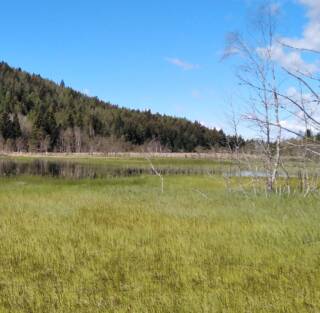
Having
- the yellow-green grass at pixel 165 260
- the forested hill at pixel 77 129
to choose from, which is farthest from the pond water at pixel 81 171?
the forested hill at pixel 77 129

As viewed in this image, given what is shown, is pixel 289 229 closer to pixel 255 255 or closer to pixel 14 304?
pixel 255 255

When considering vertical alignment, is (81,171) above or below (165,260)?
below

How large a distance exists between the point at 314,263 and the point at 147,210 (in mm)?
8255

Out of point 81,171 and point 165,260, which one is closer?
point 165,260

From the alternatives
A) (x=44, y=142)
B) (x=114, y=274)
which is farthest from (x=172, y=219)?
(x=44, y=142)

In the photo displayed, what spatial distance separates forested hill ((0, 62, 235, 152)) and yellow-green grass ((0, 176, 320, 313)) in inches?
4656

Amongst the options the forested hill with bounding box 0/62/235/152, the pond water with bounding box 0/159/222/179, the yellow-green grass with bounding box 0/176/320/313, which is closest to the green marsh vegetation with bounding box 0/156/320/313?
the yellow-green grass with bounding box 0/176/320/313

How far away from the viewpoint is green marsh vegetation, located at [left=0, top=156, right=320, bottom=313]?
21.3ft

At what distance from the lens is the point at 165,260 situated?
8.77m

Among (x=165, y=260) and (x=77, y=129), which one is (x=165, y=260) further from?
(x=77, y=129)

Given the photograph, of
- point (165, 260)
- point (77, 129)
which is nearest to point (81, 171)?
point (165, 260)

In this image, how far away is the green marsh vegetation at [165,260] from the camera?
6.48m

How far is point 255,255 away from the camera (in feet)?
29.0

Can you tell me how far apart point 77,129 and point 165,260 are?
487ft
